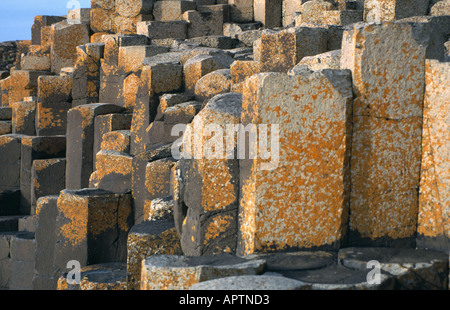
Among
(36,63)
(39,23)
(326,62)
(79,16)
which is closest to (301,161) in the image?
(326,62)

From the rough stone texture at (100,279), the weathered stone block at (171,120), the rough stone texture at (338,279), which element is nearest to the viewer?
the rough stone texture at (338,279)

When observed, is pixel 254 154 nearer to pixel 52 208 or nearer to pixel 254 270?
pixel 254 270

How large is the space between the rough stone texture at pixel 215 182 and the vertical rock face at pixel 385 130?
776 mm

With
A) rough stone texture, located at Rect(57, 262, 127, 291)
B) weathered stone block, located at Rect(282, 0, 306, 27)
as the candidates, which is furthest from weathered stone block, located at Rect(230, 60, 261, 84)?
weathered stone block, located at Rect(282, 0, 306, 27)

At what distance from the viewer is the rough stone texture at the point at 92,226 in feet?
20.1

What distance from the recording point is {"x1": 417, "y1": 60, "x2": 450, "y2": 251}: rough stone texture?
3.26 m

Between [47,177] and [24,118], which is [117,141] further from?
[24,118]

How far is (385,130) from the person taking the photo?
3.35 meters

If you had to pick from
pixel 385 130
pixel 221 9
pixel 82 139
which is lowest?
pixel 82 139

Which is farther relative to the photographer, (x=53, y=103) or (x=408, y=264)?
(x=53, y=103)

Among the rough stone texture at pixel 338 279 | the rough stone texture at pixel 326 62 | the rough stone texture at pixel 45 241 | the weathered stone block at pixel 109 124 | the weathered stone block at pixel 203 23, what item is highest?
the weathered stone block at pixel 203 23

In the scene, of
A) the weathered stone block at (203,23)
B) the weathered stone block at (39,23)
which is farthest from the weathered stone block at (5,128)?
the weathered stone block at (39,23)

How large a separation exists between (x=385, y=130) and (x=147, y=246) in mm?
2121

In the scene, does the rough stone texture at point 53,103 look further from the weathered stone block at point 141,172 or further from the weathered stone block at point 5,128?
the weathered stone block at point 141,172
